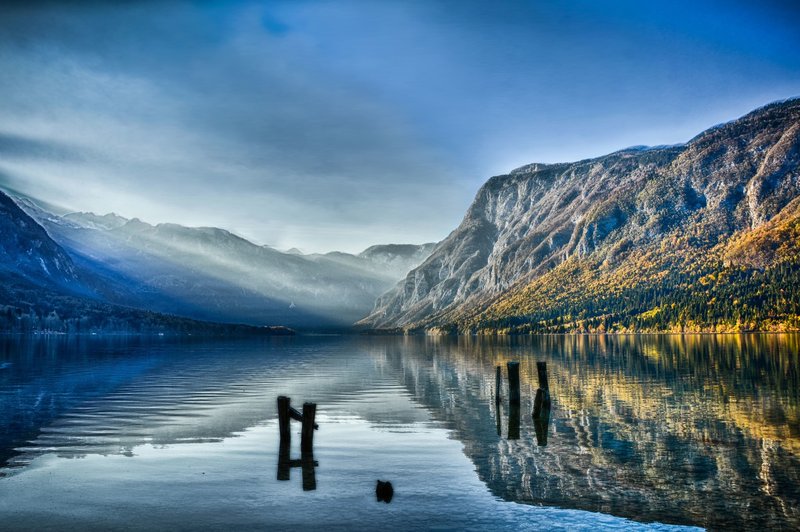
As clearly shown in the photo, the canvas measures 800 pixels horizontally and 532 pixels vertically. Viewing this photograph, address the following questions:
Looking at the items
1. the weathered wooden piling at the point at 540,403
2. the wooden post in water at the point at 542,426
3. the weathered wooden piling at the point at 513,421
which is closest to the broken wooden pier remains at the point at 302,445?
the weathered wooden piling at the point at 513,421

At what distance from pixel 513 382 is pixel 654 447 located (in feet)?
49.3

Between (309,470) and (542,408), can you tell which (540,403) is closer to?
(542,408)

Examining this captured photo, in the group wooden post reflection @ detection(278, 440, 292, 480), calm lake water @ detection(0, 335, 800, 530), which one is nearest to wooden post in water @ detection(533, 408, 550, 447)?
calm lake water @ detection(0, 335, 800, 530)

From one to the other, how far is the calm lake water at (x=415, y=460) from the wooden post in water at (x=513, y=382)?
1.20 meters

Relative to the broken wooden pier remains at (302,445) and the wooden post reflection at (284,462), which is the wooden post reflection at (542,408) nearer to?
the broken wooden pier remains at (302,445)

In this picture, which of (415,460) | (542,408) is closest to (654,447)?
(542,408)

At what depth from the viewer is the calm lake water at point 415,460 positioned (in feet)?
70.5

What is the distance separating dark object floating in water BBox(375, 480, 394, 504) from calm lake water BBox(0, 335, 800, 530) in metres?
0.43

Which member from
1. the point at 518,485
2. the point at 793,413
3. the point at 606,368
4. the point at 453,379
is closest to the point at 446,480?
the point at 518,485

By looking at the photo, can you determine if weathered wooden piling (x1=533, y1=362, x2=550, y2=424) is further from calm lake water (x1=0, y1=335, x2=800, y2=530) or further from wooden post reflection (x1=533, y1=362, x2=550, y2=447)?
calm lake water (x1=0, y1=335, x2=800, y2=530)

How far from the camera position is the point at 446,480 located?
2659 centimetres

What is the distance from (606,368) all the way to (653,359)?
67.6 feet

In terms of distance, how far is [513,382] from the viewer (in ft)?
153

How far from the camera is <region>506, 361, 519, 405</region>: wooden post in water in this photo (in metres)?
46.2
